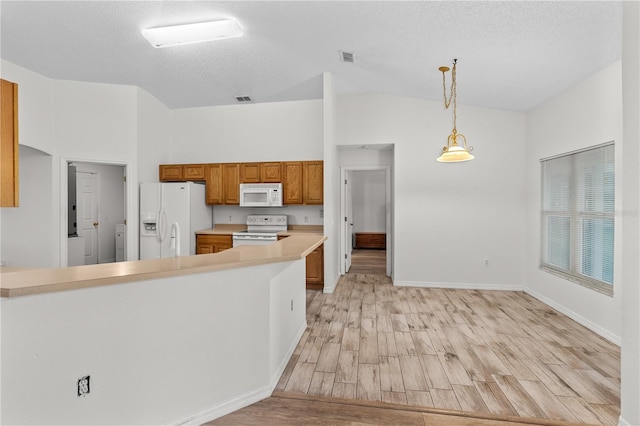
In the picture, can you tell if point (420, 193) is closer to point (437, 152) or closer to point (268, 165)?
point (437, 152)

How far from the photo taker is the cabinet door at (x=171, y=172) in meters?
5.45

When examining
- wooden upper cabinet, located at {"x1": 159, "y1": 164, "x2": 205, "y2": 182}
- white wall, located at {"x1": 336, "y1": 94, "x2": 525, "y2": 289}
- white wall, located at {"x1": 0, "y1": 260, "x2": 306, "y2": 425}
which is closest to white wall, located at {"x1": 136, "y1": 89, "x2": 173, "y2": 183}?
wooden upper cabinet, located at {"x1": 159, "y1": 164, "x2": 205, "y2": 182}

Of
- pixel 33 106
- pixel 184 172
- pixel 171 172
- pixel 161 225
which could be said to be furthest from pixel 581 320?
pixel 33 106

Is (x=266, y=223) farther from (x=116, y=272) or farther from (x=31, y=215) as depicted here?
(x=116, y=272)

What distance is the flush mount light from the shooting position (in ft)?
10.1

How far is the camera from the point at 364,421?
1.89m

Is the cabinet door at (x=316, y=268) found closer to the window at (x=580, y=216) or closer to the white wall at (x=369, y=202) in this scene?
the window at (x=580, y=216)

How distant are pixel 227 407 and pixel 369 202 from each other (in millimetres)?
8087

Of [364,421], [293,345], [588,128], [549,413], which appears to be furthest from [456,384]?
[588,128]

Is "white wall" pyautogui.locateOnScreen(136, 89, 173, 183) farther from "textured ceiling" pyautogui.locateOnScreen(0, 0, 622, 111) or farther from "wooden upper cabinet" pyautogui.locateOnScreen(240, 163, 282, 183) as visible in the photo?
"wooden upper cabinet" pyautogui.locateOnScreen(240, 163, 282, 183)

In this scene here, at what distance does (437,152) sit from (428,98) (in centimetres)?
85

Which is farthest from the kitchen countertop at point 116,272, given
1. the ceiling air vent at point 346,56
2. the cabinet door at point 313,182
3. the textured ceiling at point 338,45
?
the cabinet door at point 313,182

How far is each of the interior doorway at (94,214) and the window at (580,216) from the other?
6.88 meters

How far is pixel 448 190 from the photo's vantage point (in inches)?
196
